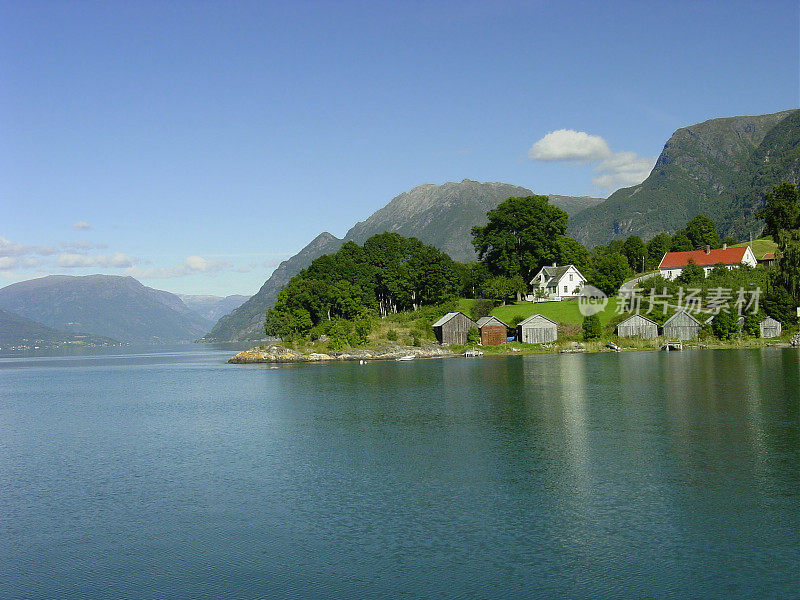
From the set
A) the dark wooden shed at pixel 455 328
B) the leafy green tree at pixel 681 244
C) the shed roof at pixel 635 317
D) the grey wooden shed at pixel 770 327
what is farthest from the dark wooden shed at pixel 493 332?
the leafy green tree at pixel 681 244

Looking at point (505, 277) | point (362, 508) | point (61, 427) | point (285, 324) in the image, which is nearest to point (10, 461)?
point (61, 427)

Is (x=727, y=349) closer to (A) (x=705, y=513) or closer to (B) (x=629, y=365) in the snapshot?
(B) (x=629, y=365)

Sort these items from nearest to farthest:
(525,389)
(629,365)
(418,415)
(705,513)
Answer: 1. (705,513)
2. (418,415)
3. (525,389)
4. (629,365)

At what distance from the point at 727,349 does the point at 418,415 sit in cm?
5651

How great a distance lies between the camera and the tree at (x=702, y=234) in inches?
4948

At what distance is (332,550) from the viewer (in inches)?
691

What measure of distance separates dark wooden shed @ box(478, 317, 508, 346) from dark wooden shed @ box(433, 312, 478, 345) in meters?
2.05

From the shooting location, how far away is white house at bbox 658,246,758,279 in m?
108

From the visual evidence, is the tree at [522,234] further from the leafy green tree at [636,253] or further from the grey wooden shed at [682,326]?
the grey wooden shed at [682,326]

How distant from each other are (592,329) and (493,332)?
14.2 m

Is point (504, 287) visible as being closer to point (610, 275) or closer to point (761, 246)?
point (610, 275)

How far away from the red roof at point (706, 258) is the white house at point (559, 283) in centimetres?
1700

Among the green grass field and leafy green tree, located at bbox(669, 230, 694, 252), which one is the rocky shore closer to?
leafy green tree, located at bbox(669, 230, 694, 252)

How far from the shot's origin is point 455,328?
3802 inches
